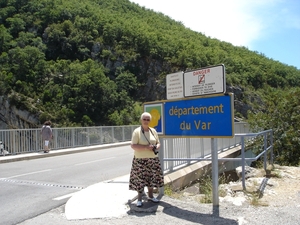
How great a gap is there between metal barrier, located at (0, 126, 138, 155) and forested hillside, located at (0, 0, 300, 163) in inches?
1245

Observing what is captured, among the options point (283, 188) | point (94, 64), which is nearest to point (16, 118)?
point (94, 64)

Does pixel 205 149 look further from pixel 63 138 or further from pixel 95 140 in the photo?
pixel 95 140

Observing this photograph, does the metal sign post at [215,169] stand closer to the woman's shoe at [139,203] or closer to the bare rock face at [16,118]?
the woman's shoe at [139,203]

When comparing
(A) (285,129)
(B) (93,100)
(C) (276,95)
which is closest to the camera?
(A) (285,129)

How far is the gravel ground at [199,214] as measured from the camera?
16.1 feet

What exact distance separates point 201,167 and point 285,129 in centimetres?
654

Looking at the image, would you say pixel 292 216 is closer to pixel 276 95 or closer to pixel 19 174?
pixel 19 174

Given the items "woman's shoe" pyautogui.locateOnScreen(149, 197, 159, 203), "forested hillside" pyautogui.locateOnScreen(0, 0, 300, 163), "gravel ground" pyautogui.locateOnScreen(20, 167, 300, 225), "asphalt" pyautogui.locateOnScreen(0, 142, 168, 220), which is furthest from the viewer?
"forested hillside" pyautogui.locateOnScreen(0, 0, 300, 163)

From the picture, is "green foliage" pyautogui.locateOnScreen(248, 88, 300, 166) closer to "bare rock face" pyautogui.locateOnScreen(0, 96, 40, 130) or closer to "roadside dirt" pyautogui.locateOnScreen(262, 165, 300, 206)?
"roadside dirt" pyautogui.locateOnScreen(262, 165, 300, 206)

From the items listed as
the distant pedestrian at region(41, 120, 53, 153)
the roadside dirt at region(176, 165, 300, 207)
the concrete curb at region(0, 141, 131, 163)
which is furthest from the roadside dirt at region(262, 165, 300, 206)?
the distant pedestrian at region(41, 120, 53, 153)

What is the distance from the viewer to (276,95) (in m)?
16.7

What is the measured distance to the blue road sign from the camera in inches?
207

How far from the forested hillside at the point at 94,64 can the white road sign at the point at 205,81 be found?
5012 cm

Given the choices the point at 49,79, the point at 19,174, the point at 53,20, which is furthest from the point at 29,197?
the point at 53,20
